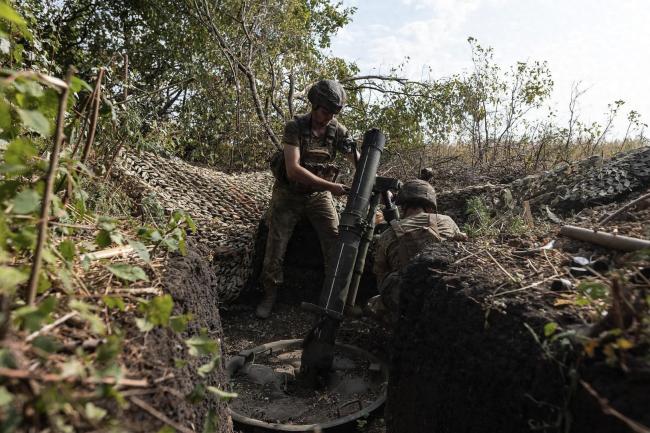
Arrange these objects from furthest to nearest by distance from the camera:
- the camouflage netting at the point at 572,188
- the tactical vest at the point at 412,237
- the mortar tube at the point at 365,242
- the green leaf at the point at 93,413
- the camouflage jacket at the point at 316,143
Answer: the camouflage jacket at the point at 316,143 < the camouflage netting at the point at 572,188 < the mortar tube at the point at 365,242 < the tactical vest at the point at 412,237 < the green leaf at the point at 93,413

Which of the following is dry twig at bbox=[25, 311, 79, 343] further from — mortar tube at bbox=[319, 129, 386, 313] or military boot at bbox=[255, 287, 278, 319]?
military boot at bbox=[255, 287, 278, 319]

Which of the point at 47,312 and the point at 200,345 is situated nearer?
the point at 47,312

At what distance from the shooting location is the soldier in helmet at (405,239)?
156 inches

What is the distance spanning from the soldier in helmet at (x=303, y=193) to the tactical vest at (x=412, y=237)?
3.68ft

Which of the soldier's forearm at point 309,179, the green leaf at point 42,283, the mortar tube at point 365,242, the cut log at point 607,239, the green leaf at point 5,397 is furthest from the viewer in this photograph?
the soldier's forearm at point 309,179

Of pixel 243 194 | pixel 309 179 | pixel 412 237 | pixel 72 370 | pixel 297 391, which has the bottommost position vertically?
pixel 297 391

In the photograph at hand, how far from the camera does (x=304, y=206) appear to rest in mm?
5184

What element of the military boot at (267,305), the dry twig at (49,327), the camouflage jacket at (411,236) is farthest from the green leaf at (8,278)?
the military boot at (267,305)

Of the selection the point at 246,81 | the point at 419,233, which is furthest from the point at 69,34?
the point at 419,233

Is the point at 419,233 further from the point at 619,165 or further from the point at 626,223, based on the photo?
the point at 619,165

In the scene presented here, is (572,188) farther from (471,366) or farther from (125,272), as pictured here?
(125,272)

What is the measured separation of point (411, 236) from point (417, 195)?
1.87 ft

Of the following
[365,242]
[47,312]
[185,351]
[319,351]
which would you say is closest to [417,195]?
[365,242]

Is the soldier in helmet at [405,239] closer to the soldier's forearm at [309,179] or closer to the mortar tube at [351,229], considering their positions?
the mortar tube at [351,229]
